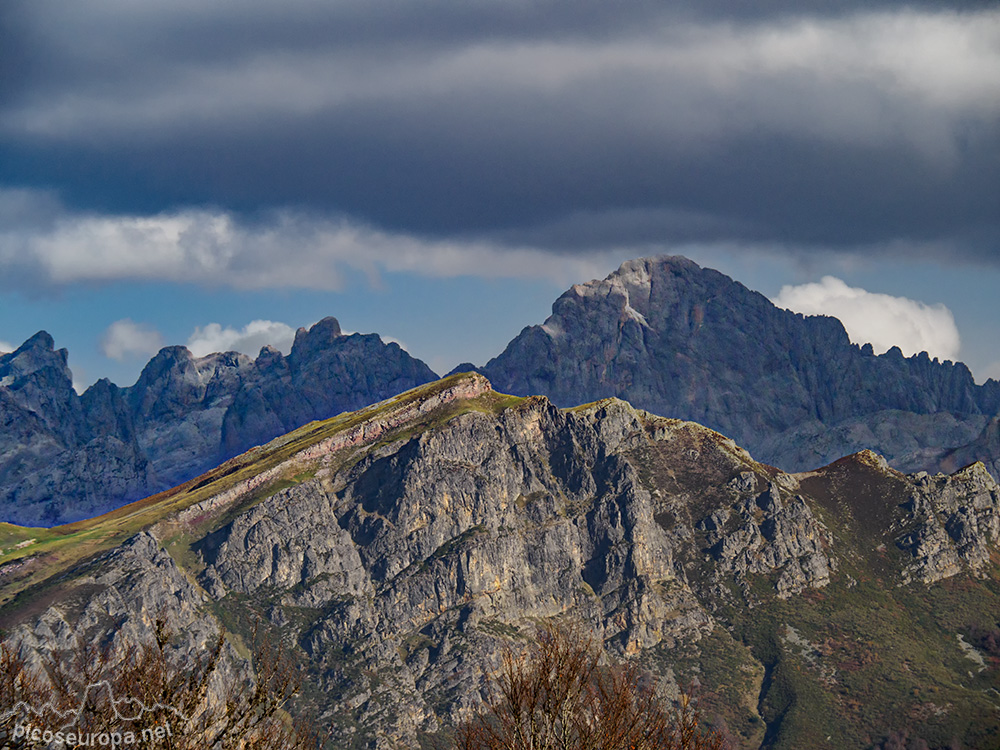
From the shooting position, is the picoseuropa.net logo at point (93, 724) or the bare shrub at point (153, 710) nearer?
the picoseuropa.net logo at point (93, 724)

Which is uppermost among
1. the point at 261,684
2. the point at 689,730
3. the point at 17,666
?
the point at 17,666

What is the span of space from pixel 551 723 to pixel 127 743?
3580 cm

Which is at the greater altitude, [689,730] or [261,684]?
[261,684]

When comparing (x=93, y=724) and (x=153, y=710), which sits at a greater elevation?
(x=93, y=724)

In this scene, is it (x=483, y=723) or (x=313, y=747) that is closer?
(x=483, y=723)

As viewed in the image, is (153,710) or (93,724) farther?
(93,724)

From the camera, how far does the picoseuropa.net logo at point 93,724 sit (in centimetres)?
8831

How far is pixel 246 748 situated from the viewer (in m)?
95.6

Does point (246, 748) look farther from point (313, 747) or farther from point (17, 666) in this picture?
point (17, 666)

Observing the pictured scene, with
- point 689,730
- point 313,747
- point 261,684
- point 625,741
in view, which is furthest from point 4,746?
point 689,730

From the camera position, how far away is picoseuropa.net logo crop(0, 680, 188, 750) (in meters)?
88.3

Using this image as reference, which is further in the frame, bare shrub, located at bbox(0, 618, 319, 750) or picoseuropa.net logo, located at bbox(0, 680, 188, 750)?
bare shrub, located at bbox(0, 618, 319, 750)

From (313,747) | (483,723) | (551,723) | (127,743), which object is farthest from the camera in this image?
(313,747)

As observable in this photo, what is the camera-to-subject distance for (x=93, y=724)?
99875 millimetres
